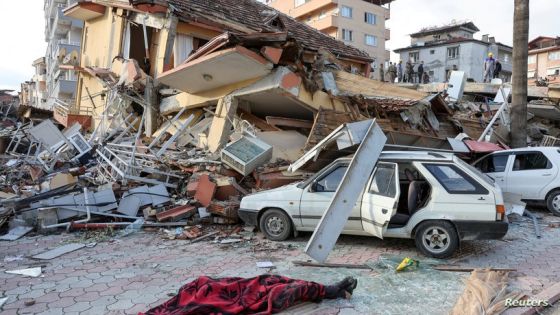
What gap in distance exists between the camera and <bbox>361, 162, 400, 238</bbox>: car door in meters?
6.37

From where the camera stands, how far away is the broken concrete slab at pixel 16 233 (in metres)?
7.70

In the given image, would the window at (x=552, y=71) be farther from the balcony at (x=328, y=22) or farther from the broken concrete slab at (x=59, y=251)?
the broken concrete slab at (x=59, y=251)

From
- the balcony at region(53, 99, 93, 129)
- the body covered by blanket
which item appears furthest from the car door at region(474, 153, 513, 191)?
the balcony at region(53, 99, 93, 129)

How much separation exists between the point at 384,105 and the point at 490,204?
21.2 feet

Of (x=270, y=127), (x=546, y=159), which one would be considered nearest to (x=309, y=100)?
(x=270, y=127)

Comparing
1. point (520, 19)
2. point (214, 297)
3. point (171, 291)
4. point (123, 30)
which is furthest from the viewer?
point (123, 30)

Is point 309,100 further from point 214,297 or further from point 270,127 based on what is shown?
point 214,297

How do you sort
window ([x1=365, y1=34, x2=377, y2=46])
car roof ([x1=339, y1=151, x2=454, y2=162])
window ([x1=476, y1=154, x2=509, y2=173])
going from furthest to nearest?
window ([x1=365, y1=34, x2=377, y2=46])
window ([x1=476, y1=154, x2=509, y2=173])
car roof ([x1=339, y1=151, x2=454, y2=162])

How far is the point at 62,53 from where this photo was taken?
86.6 ft

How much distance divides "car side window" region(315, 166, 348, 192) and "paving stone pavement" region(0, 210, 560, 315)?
100 cm

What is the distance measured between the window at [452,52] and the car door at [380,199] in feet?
161

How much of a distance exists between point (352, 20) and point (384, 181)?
45344 mm

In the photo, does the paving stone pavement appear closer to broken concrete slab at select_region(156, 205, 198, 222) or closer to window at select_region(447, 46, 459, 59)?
broken concrete slab at select_region(156, 205, 198, 222)

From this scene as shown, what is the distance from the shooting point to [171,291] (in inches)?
204
